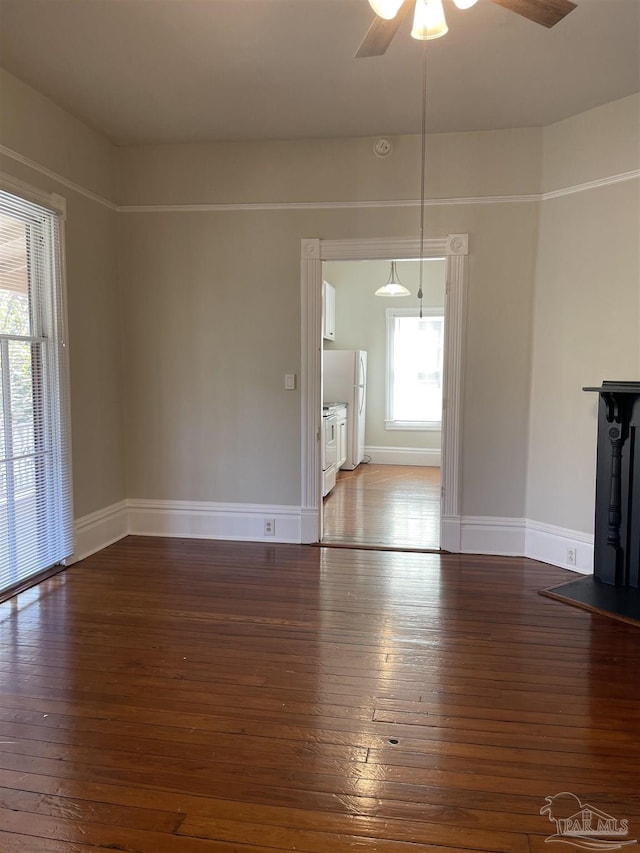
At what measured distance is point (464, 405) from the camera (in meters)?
4.11

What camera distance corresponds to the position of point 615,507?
3.40 meters

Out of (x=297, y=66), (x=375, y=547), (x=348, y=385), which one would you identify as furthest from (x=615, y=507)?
(x=348, y=385)

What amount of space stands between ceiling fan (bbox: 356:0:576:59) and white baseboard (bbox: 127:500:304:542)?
318cm

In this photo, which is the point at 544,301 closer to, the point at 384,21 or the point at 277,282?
the point at 277,282

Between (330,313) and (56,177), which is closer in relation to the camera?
(56,177)

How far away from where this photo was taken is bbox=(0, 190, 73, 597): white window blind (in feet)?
10.7

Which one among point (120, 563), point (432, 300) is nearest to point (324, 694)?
point (120, 563)

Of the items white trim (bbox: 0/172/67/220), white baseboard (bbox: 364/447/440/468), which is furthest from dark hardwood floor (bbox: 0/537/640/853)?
white baseboard (bbox: 364/447/440/468)

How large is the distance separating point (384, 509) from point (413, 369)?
315 cm

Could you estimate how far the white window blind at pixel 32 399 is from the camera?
10.7 ft

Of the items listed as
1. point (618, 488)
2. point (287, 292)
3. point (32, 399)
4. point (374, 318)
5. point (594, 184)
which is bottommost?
point (618, 488)

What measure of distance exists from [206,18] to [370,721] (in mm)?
3299

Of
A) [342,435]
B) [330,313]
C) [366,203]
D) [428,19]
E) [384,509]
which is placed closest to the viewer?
[428,19]

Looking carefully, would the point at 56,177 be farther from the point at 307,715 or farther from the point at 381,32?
the point at 307,715
